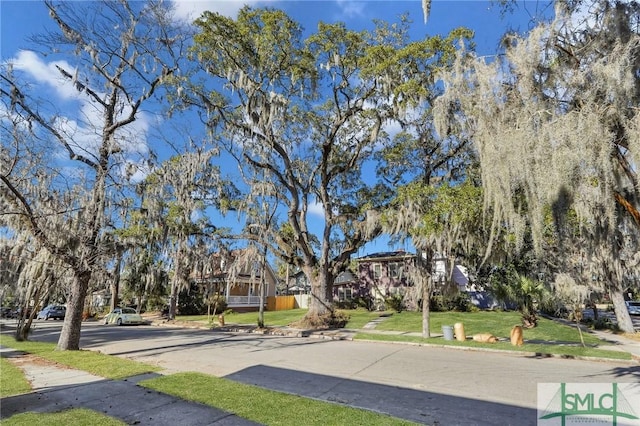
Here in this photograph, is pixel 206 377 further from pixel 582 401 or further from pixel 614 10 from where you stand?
pixel 614 10

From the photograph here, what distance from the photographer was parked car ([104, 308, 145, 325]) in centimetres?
2648

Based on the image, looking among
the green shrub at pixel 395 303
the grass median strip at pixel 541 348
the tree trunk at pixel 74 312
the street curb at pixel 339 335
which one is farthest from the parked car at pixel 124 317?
the grass median strip at pixel 541 348

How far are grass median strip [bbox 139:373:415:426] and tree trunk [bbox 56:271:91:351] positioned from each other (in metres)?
6.06

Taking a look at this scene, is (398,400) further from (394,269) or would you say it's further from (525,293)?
(394,269)

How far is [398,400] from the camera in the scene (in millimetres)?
6441

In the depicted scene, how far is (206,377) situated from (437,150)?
13.4m

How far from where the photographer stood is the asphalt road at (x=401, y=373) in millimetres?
6092

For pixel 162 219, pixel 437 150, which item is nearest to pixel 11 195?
pixel 162 219

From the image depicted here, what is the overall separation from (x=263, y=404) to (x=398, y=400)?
7.71ft

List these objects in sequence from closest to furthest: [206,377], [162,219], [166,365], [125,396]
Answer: [125,396] → [206,377] → [166,365] → [162,219]

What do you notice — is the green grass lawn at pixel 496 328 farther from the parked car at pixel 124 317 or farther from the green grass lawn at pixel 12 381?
the parked car at pixel 124 317

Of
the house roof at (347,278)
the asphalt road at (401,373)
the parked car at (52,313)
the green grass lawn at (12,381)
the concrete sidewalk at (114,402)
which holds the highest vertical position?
the house roof at (347,278)

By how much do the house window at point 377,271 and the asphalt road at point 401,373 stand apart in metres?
20.8

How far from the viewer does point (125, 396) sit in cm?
646
